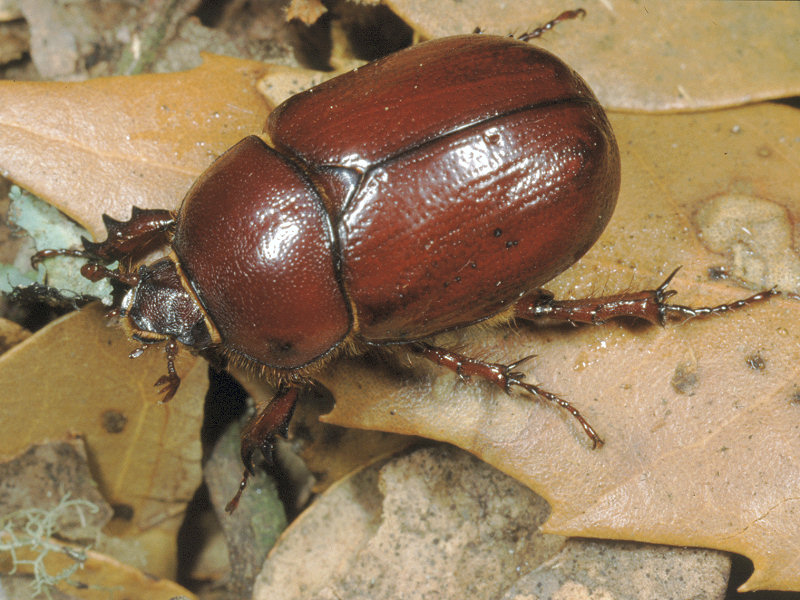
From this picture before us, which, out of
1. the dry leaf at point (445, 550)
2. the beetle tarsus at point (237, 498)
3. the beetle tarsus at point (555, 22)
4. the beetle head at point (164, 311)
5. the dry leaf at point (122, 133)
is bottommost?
the dry leaf at point (445, 550)

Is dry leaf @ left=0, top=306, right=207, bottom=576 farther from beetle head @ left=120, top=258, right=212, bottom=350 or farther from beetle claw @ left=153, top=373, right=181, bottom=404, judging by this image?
beetle head @ left=120, top=258, right=212, bottom=350

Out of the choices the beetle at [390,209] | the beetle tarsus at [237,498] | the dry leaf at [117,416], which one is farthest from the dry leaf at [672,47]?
the beetle tarsus at [237,498]

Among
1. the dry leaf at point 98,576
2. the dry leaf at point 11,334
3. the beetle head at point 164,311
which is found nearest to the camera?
the beetle head at point 164,311

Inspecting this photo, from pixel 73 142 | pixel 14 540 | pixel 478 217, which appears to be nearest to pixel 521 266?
pixel 478 217

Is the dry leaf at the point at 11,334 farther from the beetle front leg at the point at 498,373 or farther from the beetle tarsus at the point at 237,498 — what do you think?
the beetle front leg at the point at 498,373

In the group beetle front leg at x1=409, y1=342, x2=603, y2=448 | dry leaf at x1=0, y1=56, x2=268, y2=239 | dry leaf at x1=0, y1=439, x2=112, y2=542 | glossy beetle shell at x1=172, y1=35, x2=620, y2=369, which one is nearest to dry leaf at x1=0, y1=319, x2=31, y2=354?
dry leaf at x1=0, y1=439, x2=112, y2=542

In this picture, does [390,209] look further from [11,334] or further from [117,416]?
[11,334]

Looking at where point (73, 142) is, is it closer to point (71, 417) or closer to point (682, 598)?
point (71, 417)

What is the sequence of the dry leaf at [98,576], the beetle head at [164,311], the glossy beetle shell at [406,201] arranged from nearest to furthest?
the glossy beetle shell at [406,201] → the beetle head at [164,311] → the dry leaf at [98,576]
